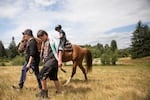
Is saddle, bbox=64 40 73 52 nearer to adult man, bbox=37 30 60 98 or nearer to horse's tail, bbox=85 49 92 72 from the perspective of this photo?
horse's tail, bbox=85 49 92 72

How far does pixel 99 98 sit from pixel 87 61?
18.4ft

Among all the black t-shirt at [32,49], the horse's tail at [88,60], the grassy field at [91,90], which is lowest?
the grassy field at [91,90]

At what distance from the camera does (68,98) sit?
5.11m

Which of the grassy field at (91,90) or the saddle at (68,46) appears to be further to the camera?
the saddle at (68,46)

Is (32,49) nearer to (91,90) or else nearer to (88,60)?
(91,90)

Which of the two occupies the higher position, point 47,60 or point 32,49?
point 32,49

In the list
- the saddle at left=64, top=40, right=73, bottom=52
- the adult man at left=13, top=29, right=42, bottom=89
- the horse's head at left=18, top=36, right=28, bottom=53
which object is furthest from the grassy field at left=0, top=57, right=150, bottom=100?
the saddle at left=64, top=40, right=73, bottom=52

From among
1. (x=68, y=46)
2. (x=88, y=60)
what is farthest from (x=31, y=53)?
(x=88, y=60)

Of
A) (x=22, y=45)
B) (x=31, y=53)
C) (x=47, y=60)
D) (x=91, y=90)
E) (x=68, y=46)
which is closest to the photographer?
(x=47, y=60)

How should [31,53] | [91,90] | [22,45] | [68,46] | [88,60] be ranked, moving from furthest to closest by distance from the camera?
[88,60] → [68,46] → [22,45] → [91,90] → [31,53]

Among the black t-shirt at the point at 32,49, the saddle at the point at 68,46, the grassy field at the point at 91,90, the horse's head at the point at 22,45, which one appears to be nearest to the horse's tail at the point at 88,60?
the grassy field at the point at 91,90

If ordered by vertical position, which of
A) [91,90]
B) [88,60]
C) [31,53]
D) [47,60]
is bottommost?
[91,90]

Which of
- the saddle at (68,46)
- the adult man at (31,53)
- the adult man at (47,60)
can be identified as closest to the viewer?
the adult man at (47,60)

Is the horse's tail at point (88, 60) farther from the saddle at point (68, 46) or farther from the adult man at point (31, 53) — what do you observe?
→ the adult man at point (31, 53)
